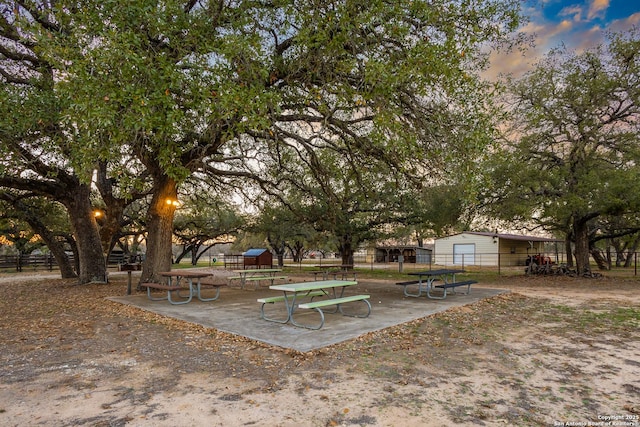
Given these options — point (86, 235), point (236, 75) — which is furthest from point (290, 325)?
point (86, 235)

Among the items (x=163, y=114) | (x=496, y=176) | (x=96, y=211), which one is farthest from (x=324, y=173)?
(x=96, y=211)

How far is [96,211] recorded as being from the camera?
14.6 m

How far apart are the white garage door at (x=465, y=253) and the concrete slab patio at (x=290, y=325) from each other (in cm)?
2327

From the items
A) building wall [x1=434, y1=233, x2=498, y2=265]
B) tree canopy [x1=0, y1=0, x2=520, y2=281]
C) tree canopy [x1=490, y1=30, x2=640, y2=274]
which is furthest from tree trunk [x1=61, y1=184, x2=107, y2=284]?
building wall [x1=434, y1=233, x2=498, y2=265]

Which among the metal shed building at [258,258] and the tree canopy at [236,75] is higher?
the tree canopy at [236,75]

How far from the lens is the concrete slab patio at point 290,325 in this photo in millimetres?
5434

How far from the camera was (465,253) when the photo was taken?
109ft

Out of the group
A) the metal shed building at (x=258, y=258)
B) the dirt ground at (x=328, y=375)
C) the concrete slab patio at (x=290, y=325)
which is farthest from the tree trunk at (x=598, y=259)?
the dirt ground at (x=328, y=375)

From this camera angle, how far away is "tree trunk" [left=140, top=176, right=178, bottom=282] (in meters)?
10.9

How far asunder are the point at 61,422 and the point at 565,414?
A: 401cm

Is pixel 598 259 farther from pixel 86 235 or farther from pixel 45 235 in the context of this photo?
pixel 45 235

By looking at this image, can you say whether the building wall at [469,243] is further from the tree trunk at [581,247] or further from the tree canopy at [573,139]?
the tree canopy at [573,139]

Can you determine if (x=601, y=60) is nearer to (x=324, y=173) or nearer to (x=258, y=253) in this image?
(x=324, y=173)

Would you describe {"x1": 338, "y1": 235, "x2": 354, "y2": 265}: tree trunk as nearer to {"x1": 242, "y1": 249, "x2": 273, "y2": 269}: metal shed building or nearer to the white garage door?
{"x1": 242, "y1": 249, "x2": 273, "y2": 269}: metal shed building
